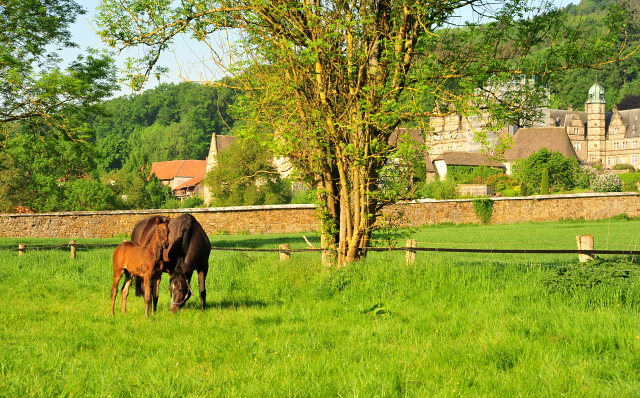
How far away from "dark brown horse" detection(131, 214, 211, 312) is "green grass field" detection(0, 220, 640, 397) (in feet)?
1.17

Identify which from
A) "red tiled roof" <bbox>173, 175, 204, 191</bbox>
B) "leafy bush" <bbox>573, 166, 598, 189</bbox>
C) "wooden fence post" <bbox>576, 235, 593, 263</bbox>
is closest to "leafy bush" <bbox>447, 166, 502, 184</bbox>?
"leafy bush" <bbox>573, 166, 598, 189</bbox>

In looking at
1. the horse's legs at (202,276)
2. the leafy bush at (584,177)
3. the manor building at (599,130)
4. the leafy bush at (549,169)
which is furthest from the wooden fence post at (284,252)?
the manor building at (599,130)

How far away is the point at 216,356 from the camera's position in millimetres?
5977

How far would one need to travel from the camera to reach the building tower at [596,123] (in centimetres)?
12756

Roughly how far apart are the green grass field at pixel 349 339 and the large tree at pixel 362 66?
2198 mm

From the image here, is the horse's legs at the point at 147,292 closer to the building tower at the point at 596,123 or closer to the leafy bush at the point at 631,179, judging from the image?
the leafy bush at the point at 631,179

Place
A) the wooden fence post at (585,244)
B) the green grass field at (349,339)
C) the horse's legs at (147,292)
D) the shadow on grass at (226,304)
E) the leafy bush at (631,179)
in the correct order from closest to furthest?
the green grass field at (349,339) → the horse's legs at (147,292) → the wooden fence post at (585,244) → the shadow on grass at (226,304) → the leafy bush at (631,179)

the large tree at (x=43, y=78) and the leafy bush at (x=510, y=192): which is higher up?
the large tree at (x=43, y=78)

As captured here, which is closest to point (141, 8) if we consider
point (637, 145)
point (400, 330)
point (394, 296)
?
point (394, 296)

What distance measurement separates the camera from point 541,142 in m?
97.8

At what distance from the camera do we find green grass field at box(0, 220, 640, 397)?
4.86 m

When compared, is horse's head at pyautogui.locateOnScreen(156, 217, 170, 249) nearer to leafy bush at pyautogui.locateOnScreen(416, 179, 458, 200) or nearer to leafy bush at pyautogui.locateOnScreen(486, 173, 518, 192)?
leafy bush at pyautogui.locateOnScreen(416, 179, 458, 200)

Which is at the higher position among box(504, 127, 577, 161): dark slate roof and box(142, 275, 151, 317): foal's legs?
box(504, 127, 577, 161): dark slate roof

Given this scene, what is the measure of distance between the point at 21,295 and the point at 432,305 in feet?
26.5
